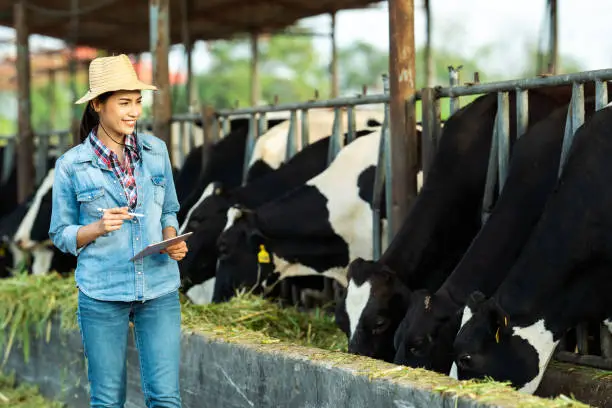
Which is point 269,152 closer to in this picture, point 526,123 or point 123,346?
point 526,123

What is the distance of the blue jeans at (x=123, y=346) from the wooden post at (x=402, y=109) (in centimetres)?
271

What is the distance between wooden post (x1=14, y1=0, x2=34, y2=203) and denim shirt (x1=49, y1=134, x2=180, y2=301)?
777cm

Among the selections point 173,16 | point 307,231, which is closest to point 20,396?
point 307,231

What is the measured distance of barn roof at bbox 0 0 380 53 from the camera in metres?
12.1

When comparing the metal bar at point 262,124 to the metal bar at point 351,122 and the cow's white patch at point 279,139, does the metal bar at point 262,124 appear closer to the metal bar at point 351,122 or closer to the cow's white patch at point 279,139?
the cow's white patch at point 279,139

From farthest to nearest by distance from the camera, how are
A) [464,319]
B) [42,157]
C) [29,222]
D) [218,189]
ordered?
[42,157] → [29,222] → [218,189] → [464,319]

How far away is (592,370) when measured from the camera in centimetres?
479

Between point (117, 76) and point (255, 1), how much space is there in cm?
880

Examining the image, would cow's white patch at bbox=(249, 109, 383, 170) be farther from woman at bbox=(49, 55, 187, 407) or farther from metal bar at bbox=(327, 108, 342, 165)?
woman at bbox=(49, 55, 187, 407)

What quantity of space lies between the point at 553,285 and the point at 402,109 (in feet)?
6.58

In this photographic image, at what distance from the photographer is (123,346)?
3572 mm

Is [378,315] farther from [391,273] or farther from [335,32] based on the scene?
[335,32]

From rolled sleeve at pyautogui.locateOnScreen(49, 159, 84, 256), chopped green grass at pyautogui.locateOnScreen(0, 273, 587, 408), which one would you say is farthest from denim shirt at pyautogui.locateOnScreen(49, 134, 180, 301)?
chopped green grass at pyautogui.locateOnScreen(0, 273, 587, 408)

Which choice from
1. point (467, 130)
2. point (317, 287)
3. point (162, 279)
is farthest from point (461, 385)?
point (317, 287)
